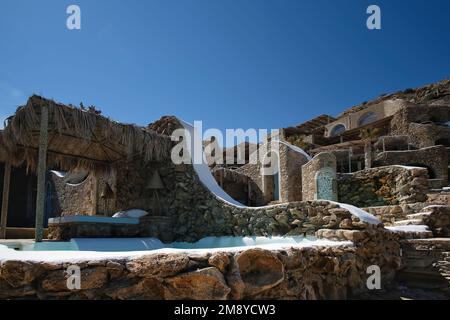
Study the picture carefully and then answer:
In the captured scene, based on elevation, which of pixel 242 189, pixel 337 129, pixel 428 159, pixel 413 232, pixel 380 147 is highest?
pixel 337 129

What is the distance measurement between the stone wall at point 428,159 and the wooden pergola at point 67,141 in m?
13.2

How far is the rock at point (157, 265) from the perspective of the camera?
94.1 inches

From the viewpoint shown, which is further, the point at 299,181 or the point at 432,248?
the point at 299,181

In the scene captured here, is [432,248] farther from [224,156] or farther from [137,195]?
[224,156]

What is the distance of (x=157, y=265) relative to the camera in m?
2.41

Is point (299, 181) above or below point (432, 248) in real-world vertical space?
above

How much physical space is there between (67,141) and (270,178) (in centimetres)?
1033

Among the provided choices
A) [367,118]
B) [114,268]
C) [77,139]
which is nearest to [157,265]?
[114,268]

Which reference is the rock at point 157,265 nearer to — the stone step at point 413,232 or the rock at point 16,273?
the rock at point 16,273

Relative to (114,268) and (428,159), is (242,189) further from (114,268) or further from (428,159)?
(114,268)
